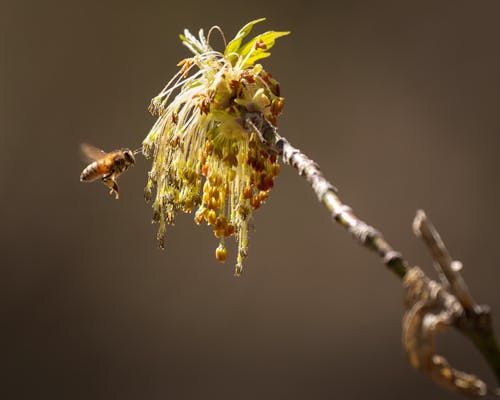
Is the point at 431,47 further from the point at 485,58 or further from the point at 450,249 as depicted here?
the point at 450,249

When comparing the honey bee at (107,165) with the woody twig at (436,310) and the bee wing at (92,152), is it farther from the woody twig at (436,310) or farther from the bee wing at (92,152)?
the woody twig at (436,310)

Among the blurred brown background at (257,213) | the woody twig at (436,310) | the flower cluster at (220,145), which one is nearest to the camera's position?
Result: the woody twig at (436,310)

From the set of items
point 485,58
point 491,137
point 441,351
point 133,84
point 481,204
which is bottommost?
point 441,351

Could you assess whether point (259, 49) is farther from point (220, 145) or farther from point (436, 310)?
point (436, 310)

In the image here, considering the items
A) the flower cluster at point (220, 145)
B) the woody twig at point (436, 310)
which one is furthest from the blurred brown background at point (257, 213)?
the woody twig at point (436, 310)

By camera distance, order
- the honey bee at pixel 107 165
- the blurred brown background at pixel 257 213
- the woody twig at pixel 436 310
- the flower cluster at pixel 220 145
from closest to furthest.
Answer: the woody twig at pixel 436 310 → the flower cluster at pixel 220 145 → the honey bee at pixel 107 165 → the blurred brown background at pixel 257 213

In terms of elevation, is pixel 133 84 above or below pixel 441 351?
above

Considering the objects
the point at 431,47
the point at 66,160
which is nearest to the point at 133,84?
the point at 66,160
